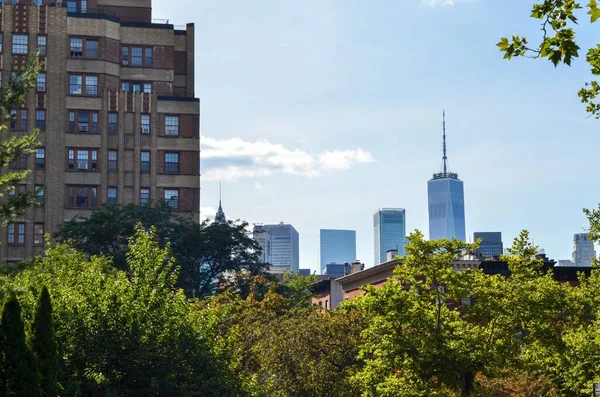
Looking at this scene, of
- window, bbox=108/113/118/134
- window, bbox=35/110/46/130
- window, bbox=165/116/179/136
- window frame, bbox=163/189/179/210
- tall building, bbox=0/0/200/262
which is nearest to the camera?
tall building, bbox=0/0/200/262

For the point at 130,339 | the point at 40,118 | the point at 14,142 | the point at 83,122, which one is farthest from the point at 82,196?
the point at 130,339

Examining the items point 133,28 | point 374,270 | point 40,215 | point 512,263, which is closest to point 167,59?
point 133,28

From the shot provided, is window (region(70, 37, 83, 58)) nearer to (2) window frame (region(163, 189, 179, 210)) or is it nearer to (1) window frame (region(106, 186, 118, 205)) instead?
(1) window frame (region(106, 186, 118, 205))

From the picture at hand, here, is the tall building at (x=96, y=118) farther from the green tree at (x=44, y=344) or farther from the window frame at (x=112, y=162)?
the green tree at (x=44, y=344)

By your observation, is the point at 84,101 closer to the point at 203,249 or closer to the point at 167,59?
the point at 167,59

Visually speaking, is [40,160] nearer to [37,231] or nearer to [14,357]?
[37,231]

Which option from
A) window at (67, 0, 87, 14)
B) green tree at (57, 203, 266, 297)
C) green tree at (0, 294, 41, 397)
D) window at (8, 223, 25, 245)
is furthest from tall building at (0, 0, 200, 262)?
green tree at (0, 294, 41, 397)

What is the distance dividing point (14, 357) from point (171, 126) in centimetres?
8657

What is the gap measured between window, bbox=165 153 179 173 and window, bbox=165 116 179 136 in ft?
7.20

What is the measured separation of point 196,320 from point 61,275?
19.9ft

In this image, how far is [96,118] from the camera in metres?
110

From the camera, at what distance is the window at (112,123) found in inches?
4328

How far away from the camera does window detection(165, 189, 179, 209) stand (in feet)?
359

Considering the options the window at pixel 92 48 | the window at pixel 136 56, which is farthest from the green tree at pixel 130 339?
the window at pixel 136 56
